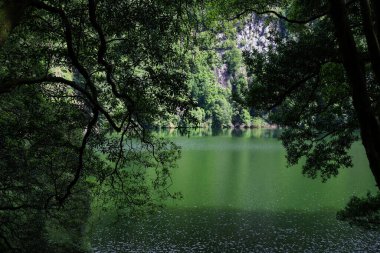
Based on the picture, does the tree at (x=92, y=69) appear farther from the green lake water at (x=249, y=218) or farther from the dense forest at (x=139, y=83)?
the green lake water at (x=249, y=218)

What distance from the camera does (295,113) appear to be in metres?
10.2

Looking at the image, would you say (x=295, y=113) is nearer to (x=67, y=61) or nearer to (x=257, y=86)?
(x=257, y=86)

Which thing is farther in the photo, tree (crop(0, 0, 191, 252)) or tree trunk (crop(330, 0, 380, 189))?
tree (crop(0, 0, 191, 252))

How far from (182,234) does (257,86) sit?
14657 mm

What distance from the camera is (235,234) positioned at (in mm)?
21453

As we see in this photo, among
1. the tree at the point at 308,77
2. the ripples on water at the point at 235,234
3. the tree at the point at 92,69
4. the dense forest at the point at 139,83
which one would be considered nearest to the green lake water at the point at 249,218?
the ripples on water at the point at 235,234

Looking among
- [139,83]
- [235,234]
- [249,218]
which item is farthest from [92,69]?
[249,218]

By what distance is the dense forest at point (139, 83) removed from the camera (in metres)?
3.91

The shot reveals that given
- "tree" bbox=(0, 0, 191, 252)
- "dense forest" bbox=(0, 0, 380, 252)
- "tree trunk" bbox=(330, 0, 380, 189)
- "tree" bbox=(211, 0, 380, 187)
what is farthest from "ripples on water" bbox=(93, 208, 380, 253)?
"tree trunk" bbox=(330, 0, 380, 189)

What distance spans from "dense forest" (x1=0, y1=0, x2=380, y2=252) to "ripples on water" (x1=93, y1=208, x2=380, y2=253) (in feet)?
28.4

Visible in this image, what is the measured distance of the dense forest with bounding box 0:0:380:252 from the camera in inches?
154

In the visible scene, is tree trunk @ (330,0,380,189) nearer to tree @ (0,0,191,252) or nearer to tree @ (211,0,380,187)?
tree @ (0,0,191,252)

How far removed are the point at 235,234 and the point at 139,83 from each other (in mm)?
17506

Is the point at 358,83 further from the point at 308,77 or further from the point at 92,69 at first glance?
the point at 92,69
